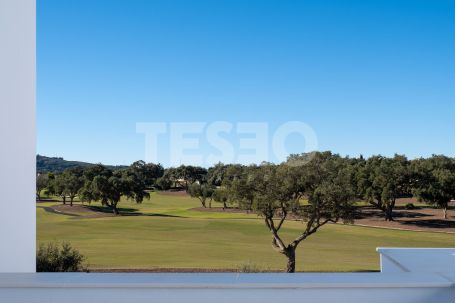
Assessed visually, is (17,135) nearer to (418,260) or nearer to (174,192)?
(418,260)

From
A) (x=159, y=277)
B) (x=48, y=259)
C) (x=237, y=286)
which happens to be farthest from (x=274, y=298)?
(x=48, y=259)

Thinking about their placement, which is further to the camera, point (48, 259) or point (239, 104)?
point (239, 104)

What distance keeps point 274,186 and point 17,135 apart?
6.75m

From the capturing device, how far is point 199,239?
11945 mm

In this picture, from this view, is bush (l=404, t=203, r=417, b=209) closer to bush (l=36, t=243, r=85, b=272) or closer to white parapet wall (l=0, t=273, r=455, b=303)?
bush (l=36, t=243, r=85, b=272)

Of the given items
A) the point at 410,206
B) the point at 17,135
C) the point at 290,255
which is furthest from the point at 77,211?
the point at 17,135

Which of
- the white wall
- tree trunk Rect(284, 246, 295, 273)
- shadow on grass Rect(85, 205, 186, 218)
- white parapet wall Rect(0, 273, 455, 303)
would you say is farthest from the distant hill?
white parapet wall Rect(0, 273, 455, 303)

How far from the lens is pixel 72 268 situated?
215 inches

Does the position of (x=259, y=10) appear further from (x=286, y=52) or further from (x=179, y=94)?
(x=179, y=94)

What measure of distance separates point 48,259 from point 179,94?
697 centimetres

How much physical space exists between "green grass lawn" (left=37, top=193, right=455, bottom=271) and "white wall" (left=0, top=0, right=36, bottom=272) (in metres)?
6.46

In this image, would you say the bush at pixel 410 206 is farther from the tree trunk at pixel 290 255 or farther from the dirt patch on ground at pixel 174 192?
the dirt patch on ground at pixel 174 192

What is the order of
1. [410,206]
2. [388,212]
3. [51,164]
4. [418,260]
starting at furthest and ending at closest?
1. [410,206]
2. [388,212]
3. [51,164]
4. [418,260]

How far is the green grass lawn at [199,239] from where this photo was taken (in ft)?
32.3
